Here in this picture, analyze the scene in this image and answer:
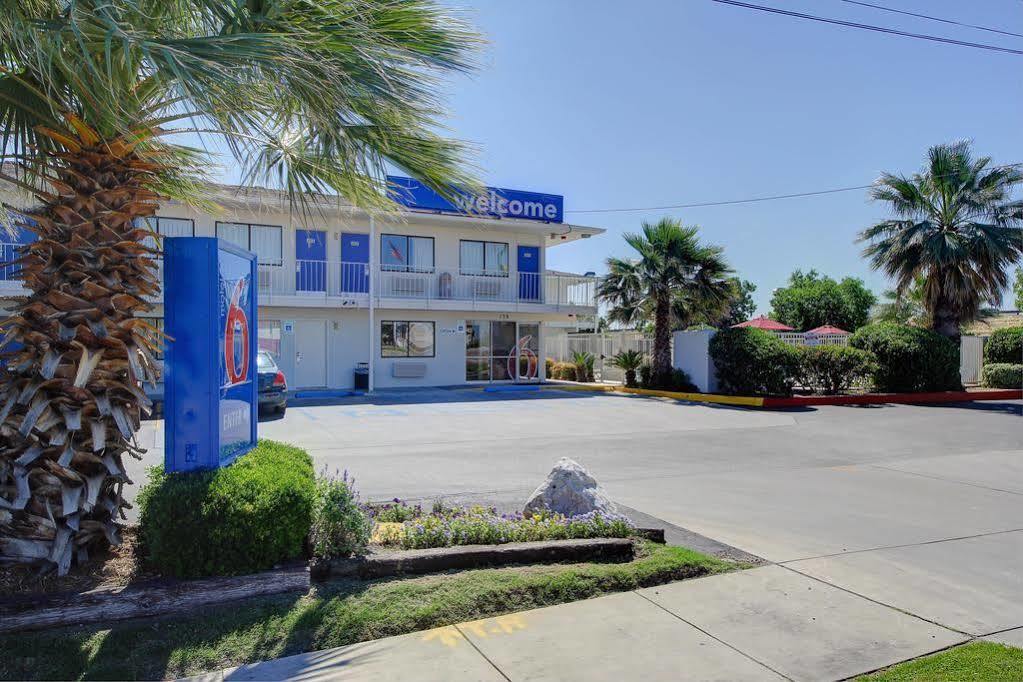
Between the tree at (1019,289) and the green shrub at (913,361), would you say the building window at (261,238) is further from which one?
the tree at (1019,289)

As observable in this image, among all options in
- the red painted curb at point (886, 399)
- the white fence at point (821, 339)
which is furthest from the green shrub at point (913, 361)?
the white fence at point (821, 339)

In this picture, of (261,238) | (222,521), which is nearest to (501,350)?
(261,238)

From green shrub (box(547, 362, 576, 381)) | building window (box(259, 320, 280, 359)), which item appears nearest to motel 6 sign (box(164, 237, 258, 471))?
building window (box(259, 320, 280, 359))

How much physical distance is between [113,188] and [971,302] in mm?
24322

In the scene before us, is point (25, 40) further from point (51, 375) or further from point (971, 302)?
point (971, 302)

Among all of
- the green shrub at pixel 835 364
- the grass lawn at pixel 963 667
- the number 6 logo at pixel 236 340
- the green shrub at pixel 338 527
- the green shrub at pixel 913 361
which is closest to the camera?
the grass lawn at pixel 963 667

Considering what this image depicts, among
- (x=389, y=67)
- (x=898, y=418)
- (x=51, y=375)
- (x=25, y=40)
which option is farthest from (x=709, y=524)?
(x=898, y=418)

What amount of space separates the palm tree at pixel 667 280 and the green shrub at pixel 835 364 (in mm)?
3086

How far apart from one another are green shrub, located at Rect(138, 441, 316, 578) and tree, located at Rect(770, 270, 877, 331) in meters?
51.4

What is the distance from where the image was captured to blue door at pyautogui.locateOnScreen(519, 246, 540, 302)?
25891 mm

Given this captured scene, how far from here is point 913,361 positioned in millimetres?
21406

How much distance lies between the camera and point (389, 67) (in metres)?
4.27

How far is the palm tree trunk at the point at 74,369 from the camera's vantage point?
432 cm

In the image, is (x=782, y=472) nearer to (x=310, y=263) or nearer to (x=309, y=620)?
(x=309, y=620)
